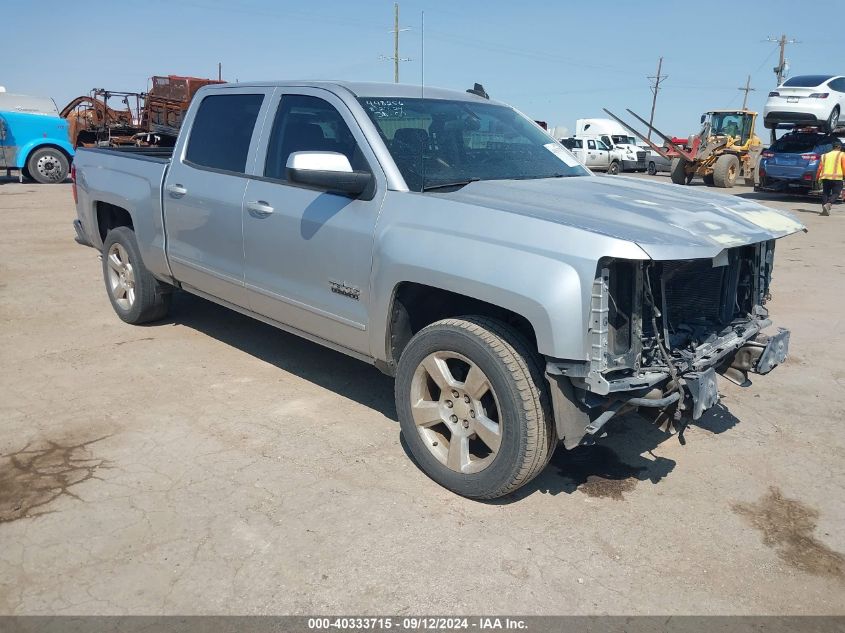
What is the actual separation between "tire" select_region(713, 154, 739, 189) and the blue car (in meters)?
2.82

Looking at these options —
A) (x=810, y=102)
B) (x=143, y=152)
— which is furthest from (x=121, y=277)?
A: (x=810, y=102)

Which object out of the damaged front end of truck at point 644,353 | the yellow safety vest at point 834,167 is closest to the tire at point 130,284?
the damaged front end of truck at point 644,353

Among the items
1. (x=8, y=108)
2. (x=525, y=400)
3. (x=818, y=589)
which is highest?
(x=8, y=108)

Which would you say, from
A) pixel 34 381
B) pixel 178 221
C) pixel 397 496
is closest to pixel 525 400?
pixel 397 496

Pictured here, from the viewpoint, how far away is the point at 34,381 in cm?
481

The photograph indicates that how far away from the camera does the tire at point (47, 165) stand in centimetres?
1883

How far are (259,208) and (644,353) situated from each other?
2.43 meters

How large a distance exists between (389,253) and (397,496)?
1200mm

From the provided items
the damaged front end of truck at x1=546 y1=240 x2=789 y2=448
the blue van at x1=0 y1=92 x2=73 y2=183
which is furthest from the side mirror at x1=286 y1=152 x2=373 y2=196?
the blue van at x1=0 y1=92 x2=73 y2=183

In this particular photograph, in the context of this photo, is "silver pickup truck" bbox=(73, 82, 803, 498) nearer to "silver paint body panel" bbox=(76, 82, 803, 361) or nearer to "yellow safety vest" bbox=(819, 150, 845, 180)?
"silver paint body panel" bbox=(76, 82, 803, 361)

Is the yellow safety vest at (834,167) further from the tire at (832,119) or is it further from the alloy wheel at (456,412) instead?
the alloy wheel at (456,412)

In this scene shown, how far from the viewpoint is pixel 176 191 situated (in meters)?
5.02

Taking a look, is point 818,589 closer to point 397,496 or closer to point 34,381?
point 397,496

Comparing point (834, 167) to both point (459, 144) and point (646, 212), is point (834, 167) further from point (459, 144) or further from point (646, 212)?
point (646, 212)
